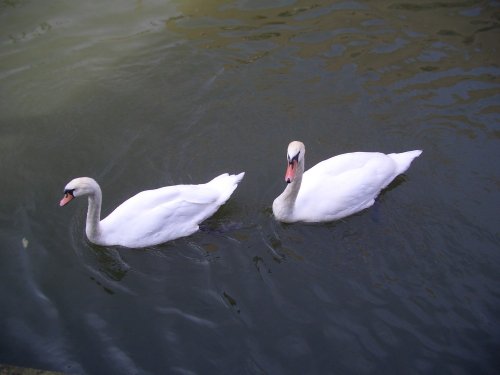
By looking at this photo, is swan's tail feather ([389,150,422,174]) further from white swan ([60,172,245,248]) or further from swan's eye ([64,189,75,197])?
swan's eye ([64,189,75,197])

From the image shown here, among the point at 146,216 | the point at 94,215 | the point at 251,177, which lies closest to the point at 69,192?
the point at 94,215

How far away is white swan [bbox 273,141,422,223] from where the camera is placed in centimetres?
613

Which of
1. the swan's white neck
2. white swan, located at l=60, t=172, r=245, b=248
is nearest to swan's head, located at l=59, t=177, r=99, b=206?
white swan, located at l=60, t=172, r=245, b=248

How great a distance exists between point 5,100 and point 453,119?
6.58 metres

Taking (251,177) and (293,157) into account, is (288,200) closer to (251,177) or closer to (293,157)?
(293,157)

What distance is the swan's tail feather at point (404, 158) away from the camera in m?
6.67

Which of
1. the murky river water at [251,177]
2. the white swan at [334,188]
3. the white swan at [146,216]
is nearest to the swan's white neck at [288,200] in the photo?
the white swan at [334,188]

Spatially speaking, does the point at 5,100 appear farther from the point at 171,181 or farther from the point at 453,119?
the point at 453,119

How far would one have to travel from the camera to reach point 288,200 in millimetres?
6070

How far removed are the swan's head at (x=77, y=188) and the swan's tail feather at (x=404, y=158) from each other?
359 cm

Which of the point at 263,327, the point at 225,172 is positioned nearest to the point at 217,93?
the point at 225,172

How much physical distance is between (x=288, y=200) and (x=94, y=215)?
6.84 feet

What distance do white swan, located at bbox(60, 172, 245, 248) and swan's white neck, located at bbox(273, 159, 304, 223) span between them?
767 mm

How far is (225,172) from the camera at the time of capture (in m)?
6.99
